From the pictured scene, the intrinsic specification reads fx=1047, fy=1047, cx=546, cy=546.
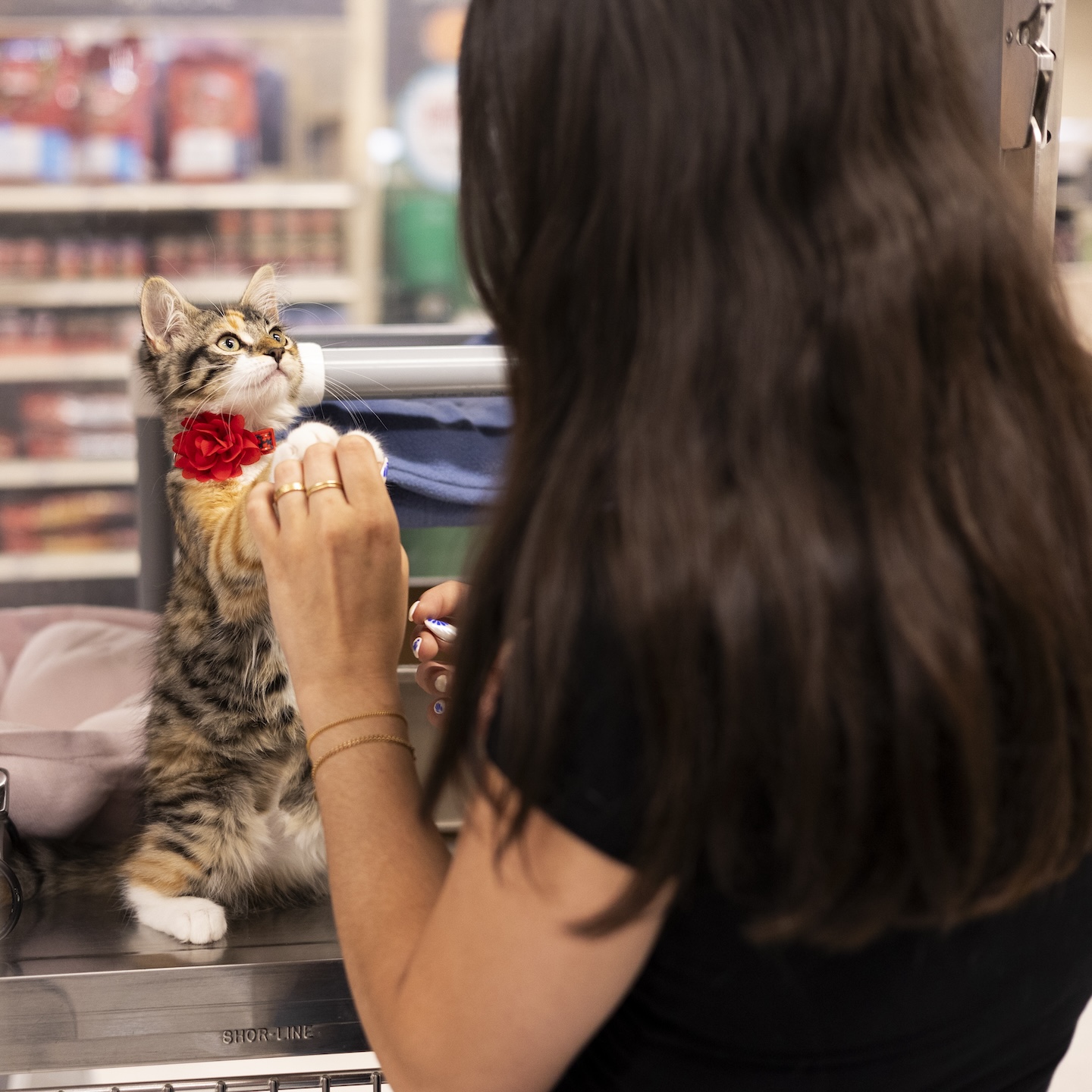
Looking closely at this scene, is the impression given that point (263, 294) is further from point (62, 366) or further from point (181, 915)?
point (62, 366)

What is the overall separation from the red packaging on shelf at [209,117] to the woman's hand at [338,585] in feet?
9.52

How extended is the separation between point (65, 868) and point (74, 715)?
287 millimetres

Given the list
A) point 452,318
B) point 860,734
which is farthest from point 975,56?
point 452,318

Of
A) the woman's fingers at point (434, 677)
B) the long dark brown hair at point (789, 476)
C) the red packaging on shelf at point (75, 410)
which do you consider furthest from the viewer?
the red packaging on shelf at point (75, 410)

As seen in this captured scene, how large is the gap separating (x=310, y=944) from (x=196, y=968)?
8cm

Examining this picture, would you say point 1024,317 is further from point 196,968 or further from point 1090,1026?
point 1090,1026

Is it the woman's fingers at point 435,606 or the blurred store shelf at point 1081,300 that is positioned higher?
the blurred store shelf at point 1081,300

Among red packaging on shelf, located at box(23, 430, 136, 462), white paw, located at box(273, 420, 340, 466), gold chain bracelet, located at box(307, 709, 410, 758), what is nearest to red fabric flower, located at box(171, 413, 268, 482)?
white paw, located at box(273, 420, 340, 466)

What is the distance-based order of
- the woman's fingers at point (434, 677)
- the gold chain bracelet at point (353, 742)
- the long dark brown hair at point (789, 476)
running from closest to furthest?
the long dark brown hair at point (789, 476)
the gold chain bracelet at point (353, 742)
the woman's fingers at point (434, 677)

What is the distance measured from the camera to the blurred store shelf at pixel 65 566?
3.28 m

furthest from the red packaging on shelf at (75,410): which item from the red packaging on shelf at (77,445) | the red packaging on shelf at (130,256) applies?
the red packaging on shelf at (130,256)

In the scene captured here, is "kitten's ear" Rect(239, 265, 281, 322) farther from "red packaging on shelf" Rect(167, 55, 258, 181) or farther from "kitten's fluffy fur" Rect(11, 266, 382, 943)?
"red packaging on shelf" Rect(167, 55, 258, 181)

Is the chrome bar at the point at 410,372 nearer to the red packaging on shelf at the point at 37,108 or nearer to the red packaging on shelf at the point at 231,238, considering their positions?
the red packaging on shelf at the point at 231,238

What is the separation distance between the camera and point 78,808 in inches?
34.9
